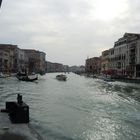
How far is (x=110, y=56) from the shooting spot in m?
173

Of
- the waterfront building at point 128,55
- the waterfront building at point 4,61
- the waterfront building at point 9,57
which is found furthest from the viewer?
the waterfront building at point 9,57

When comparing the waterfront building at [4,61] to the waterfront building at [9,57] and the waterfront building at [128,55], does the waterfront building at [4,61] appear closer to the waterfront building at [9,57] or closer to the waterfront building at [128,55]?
the waterfront building at [9,57]

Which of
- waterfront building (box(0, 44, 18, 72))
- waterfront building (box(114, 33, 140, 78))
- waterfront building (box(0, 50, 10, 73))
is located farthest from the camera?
waterfront building (box(0, 44, 18, 72))

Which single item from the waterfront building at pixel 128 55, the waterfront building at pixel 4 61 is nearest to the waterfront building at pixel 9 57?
the waterfront building at pixel 4 61

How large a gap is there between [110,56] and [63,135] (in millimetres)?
156437

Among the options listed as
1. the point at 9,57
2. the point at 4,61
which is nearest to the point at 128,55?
the point at 4,61

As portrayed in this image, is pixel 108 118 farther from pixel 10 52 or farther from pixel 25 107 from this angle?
pixel 10 52

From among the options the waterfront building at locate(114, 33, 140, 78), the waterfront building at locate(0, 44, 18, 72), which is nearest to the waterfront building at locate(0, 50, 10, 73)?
the waterfront building at locate(0, 44, 18, 72)

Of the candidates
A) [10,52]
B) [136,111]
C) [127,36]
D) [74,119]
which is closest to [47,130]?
[74,119]

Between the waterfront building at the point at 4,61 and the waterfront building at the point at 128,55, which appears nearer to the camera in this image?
the waterfront building at the point at 128,55

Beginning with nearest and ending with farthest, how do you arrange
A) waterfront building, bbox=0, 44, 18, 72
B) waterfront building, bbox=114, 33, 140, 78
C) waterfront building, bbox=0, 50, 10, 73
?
1. waterfront building, bbox=114, 33, 140, 78
2. waterfront building, bbox=0, 50, 10, 73
3. waterfront building, bbox=0, 44, 18, 72

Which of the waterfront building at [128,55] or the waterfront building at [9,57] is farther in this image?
the waterfront building at [9,57]

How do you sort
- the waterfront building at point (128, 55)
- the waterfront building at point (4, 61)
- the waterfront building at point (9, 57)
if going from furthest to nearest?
the waterfront building at point (9, 57) → the waterfront building at point (4, 61) → the waterfront building at point (128, 55)

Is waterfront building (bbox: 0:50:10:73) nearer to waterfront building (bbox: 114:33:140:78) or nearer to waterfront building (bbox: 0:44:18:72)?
waterfront building (bbox: 0:44:18:72)
